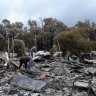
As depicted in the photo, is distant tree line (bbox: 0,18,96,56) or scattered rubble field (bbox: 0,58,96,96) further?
distant tree line (bbox: 0,18,96,56)

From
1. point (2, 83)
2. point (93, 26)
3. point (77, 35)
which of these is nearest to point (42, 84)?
point (2, 83)

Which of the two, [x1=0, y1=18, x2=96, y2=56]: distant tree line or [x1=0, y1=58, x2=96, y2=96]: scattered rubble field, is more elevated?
[x1=0, y1=18, x2=96, y2=56]: distant tree line

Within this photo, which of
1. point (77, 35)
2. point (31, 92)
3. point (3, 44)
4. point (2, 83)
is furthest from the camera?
point (77, 35)

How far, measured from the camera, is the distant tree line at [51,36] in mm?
51812

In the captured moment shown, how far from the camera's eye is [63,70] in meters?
21.5

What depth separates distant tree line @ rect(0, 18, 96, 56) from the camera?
51.8 meters

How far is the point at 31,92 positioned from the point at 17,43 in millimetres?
41759

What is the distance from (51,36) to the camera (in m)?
73.5

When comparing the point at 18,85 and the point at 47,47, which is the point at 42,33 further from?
the point at 18,85

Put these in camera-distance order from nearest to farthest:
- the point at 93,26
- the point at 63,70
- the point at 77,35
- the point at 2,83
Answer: the point at 2,83 < the point at 63,70 < the point at 77,35 < the point at 93,26

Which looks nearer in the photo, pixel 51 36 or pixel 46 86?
pixel 46 86

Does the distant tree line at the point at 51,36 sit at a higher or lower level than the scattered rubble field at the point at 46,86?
higher

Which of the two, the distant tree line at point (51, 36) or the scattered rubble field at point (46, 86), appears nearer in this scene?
the scattered rubble field at point (46, 86)

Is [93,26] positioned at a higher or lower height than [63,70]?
higher
